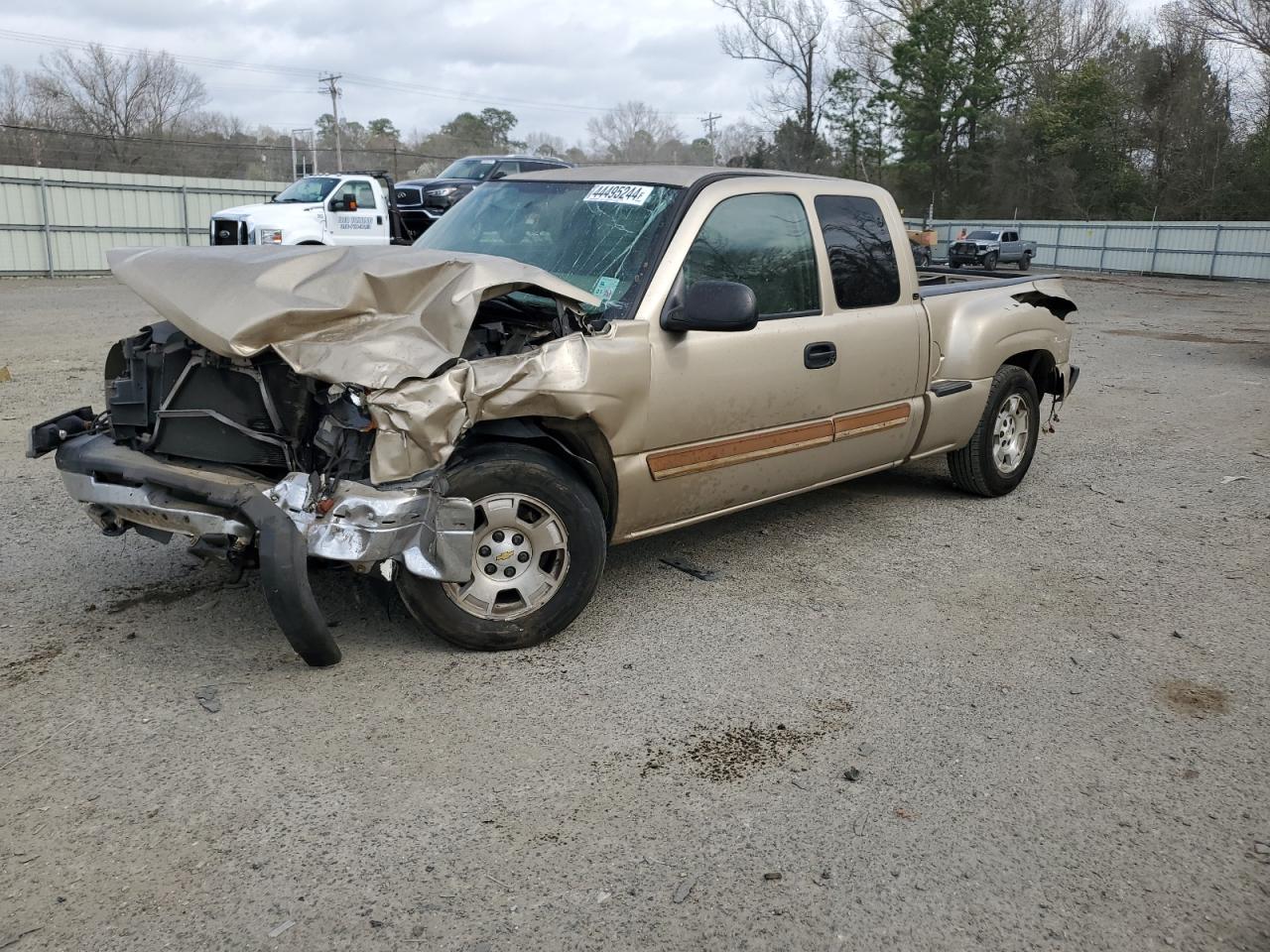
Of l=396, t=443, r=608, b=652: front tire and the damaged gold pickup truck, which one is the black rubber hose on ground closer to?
the damaged gold pickup truck

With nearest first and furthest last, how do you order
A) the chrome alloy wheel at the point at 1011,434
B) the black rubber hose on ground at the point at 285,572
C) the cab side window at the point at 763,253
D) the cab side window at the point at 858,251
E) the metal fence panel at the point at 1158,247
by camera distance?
the black rubber hose on ground at the point at 285,572, the cab side window at the point at 763,253, the cab side window at the point at 858,251, the chrome alloy wheel at the point at 1011,434, the metal fence panel at the point at 1158,247

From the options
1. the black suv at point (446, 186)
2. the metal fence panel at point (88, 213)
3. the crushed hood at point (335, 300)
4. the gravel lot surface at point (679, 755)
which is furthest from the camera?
the metal fence panel at point (88, 213)

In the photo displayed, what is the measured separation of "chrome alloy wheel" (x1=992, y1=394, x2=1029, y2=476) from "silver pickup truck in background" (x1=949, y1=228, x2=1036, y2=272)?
95.0 ft

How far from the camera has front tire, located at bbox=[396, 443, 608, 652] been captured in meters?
3.86

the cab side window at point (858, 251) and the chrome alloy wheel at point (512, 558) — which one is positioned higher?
the cab side window at point (858, 251)

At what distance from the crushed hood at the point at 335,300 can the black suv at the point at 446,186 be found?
1773 cm

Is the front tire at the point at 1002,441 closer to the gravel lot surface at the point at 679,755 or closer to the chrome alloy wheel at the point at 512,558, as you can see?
the gravel lot surface at the point at 679,755

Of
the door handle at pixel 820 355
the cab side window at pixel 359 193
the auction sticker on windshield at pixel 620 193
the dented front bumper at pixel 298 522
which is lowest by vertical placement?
the dented front bumper at pixel 298 522

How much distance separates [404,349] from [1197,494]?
5.31 meters

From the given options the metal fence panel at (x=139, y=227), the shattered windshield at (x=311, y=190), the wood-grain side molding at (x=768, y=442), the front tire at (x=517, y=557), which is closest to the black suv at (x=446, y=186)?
the shattered windshield at (x=311, y=190)

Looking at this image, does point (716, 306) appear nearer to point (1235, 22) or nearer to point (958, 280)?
point (958, 280)

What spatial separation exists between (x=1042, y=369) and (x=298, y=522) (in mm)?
5122

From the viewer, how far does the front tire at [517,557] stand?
3857 mm

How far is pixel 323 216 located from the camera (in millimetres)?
19297
